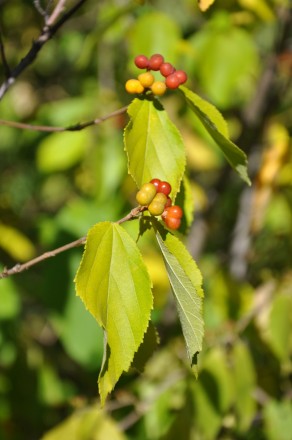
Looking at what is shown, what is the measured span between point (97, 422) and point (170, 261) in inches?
33.6

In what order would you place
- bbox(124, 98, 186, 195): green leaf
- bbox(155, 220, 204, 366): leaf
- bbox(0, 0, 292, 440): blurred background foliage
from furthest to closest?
bbox(0, 0, 292, 440): blurred background foliage < bbox(124, 98, 186, 195): green leaf < bbox(155, 220, 204, 366): leaf

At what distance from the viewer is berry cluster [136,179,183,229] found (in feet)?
2.61

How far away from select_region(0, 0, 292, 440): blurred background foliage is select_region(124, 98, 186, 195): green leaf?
2.30 ft

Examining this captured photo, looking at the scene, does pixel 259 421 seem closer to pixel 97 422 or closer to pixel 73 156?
pixel 97 422

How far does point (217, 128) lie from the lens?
2.95ft

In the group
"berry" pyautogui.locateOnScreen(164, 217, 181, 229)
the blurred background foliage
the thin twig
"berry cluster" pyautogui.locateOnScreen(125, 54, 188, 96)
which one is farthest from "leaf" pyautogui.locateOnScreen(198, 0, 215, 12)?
the blurred background foliage

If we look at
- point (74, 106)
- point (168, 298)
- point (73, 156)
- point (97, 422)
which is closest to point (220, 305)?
point (168, 298)

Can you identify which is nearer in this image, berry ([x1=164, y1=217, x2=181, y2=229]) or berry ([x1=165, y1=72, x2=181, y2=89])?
berry ([x1=164, y1=217, x2=181, y2=229])

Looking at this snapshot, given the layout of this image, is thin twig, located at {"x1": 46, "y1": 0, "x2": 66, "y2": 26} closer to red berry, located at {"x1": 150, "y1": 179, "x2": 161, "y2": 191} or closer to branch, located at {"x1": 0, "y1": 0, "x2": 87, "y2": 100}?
branch, located at {"x1": 0, "y1": 0, "x2": 87, "y2": 100}

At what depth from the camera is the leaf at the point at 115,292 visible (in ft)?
2.66

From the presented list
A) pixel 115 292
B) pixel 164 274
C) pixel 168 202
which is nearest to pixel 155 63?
pixel 168 202

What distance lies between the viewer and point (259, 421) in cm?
187

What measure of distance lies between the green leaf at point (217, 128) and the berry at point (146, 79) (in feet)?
0.16

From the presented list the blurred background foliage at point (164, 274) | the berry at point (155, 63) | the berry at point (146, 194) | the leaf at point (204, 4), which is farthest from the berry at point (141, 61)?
the blurred background foliage at point (164, 274)
